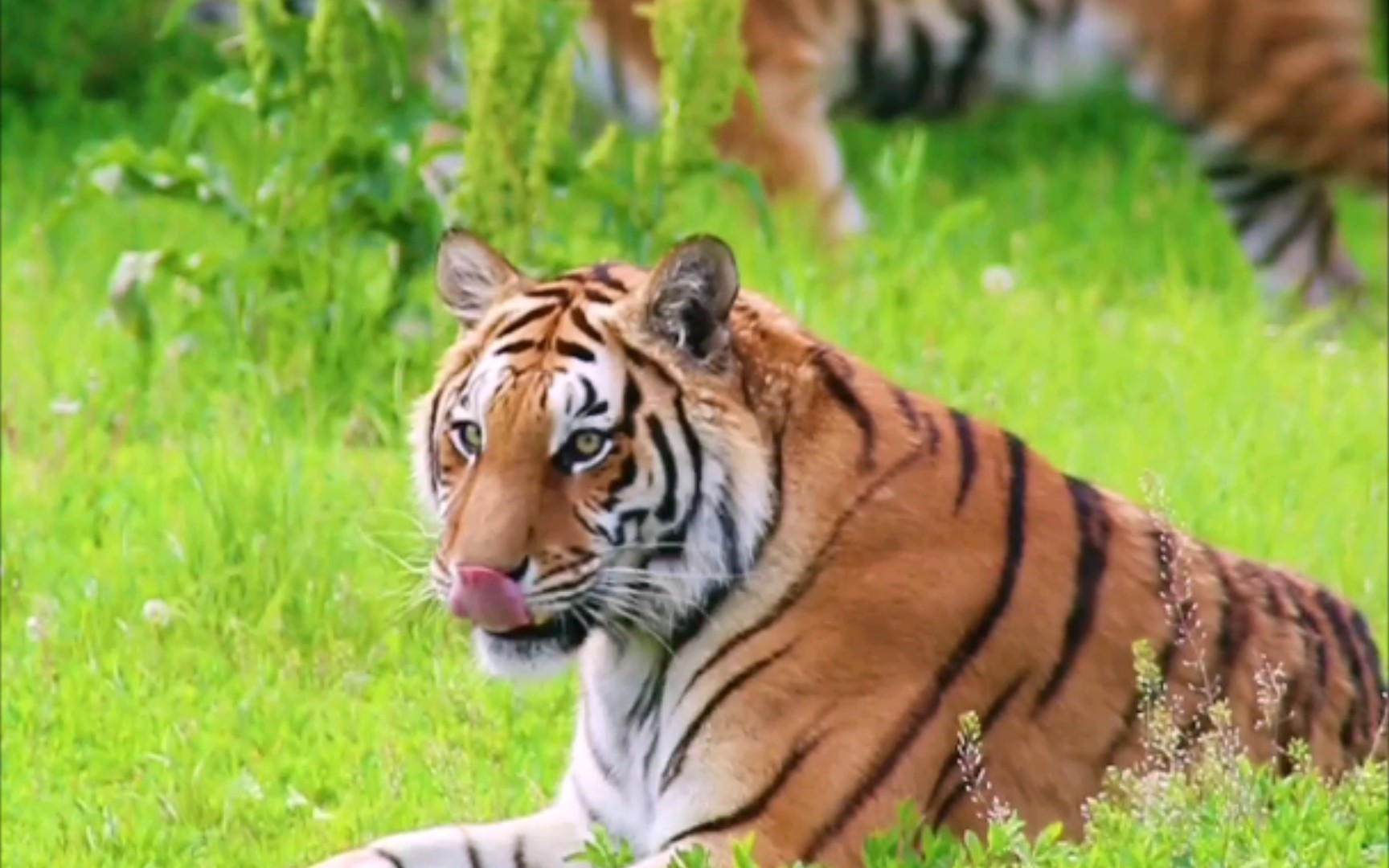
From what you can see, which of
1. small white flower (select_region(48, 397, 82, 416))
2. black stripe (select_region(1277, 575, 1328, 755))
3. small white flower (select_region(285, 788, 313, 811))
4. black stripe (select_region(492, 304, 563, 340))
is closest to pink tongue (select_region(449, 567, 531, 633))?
black stripe (select_region(492, 304, 563, 340))

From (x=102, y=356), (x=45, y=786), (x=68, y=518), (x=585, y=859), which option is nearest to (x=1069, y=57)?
(x=102, y=356)

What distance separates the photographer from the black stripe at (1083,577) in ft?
15.4

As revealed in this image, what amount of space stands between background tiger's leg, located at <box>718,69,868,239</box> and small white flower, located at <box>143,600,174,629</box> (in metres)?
2.72

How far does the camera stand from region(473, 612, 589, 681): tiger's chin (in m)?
4.42

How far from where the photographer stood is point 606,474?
174 inches

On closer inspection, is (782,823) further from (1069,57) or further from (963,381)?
(1069,57)

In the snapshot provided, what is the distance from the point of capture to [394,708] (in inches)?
221

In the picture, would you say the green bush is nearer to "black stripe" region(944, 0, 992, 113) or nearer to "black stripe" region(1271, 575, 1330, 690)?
"black stripe" region(944, 0, 992, 113)

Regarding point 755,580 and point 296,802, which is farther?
point 296,802

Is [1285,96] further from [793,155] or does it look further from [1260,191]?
[793,155]

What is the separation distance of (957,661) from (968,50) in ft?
16.0

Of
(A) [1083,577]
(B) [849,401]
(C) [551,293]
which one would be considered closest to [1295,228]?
(A) [1083,577]

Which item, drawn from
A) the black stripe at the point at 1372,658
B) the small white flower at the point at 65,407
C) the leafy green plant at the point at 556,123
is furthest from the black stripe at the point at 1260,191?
the black stripe at the point at 1372,658

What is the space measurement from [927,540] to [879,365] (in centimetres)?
279
